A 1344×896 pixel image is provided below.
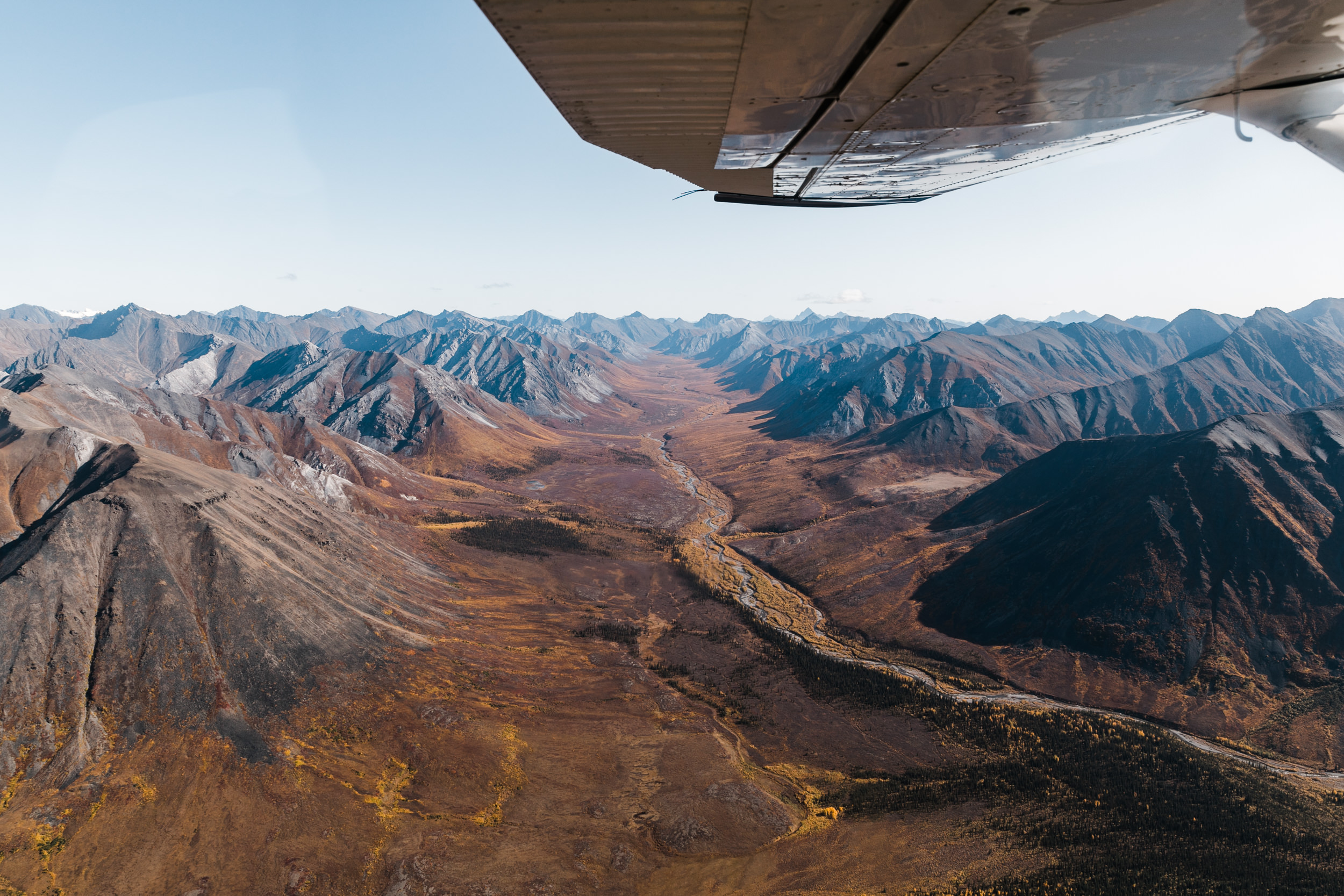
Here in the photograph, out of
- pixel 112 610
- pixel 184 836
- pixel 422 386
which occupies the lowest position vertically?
pixel 184 836

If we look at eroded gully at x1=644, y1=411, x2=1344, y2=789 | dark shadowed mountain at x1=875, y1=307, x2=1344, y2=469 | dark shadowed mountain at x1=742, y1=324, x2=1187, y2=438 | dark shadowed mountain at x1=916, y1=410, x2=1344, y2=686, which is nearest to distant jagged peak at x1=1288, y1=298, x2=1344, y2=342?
dark shadowed mountain at x1=742, y1=324, x2=1187, y2=438

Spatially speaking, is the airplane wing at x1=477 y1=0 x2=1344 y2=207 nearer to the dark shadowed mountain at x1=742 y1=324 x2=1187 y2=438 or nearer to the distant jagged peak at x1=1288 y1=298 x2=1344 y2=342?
the dark shadowed mountain at x1=742 y1=324 x2=1187 y2=438

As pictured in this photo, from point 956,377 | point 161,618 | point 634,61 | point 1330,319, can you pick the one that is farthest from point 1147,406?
point 1330,319

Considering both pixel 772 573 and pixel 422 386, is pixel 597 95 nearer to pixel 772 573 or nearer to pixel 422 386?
pixel 772 573

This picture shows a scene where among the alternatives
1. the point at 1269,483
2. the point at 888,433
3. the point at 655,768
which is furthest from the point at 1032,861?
the point at 888,433

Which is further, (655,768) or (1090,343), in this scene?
(1090,343)

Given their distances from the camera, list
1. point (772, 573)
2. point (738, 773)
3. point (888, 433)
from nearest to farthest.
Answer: point (738, 773), point (772, 573), point (888, 433)
